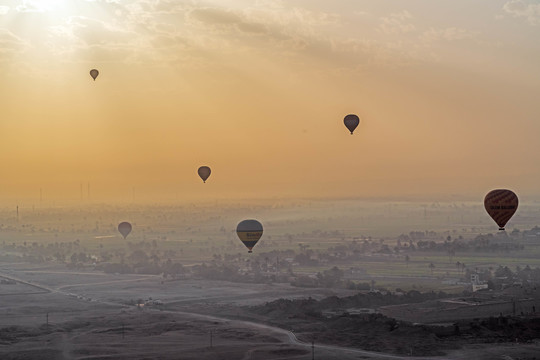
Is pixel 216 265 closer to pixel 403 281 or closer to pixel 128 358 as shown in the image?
pixel 403 281

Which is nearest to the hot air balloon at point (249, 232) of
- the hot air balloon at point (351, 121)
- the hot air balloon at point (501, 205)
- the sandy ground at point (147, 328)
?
the sandy ground at point (147, 328)

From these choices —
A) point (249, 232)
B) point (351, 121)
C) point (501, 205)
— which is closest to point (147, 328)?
point (249, 232)

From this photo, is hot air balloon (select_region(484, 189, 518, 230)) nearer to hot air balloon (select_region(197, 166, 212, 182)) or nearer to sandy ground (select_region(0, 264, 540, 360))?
sandy ground (select_region(0, 264, 540, 360))

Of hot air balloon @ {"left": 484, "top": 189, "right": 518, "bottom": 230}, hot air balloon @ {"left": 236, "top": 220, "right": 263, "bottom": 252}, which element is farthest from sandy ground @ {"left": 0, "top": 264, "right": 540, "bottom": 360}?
hot air balloon @ {"left": 484, "top": 189, "right": 518, "bottom": 230}

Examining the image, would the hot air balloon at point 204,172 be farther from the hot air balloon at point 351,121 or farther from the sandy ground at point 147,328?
the hot air balloon at point 351,121

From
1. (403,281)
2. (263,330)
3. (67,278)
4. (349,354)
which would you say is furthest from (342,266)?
(349,354)

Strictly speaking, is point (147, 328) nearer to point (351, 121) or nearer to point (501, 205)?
point (351, 121)

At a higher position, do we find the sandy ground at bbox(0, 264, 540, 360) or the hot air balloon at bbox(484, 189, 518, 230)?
the hot air balloon at bbox(484, 189, 518, 230)
